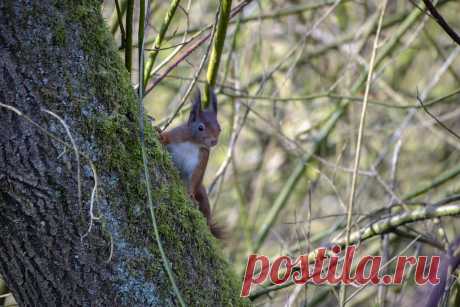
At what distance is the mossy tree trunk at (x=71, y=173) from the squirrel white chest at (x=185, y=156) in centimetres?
85

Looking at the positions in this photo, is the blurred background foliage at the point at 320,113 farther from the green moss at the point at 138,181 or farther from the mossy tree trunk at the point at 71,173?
the mossy tree trunk at the point at 71,173

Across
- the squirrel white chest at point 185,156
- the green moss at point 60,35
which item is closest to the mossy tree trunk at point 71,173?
the green moss at point 60,35

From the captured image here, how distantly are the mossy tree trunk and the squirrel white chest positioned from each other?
2.78ft

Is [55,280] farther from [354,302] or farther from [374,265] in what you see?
[354,302]

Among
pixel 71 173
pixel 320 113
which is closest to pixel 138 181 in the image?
pixel 71 173

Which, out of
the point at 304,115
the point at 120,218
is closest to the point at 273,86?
the point at 304,115

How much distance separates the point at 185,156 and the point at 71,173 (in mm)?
1067

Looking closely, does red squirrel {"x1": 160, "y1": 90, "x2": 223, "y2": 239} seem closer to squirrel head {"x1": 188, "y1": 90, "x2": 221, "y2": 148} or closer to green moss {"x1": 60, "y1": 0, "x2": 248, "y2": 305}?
squirrel head {"x1": 188, "y1": 90, "x2": 221, "y2": 148}

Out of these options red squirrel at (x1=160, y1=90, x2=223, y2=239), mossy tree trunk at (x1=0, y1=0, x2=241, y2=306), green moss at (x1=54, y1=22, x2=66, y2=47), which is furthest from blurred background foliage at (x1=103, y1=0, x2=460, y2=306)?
green moss at (x1=54, y1=22, x2=66, y2=47)

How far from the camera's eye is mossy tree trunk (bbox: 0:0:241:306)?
1.49 metres

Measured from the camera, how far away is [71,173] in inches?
60.2

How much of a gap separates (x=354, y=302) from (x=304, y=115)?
1357 mm

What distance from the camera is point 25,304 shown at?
1.61 meters

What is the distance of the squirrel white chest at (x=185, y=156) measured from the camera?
8.31ft
